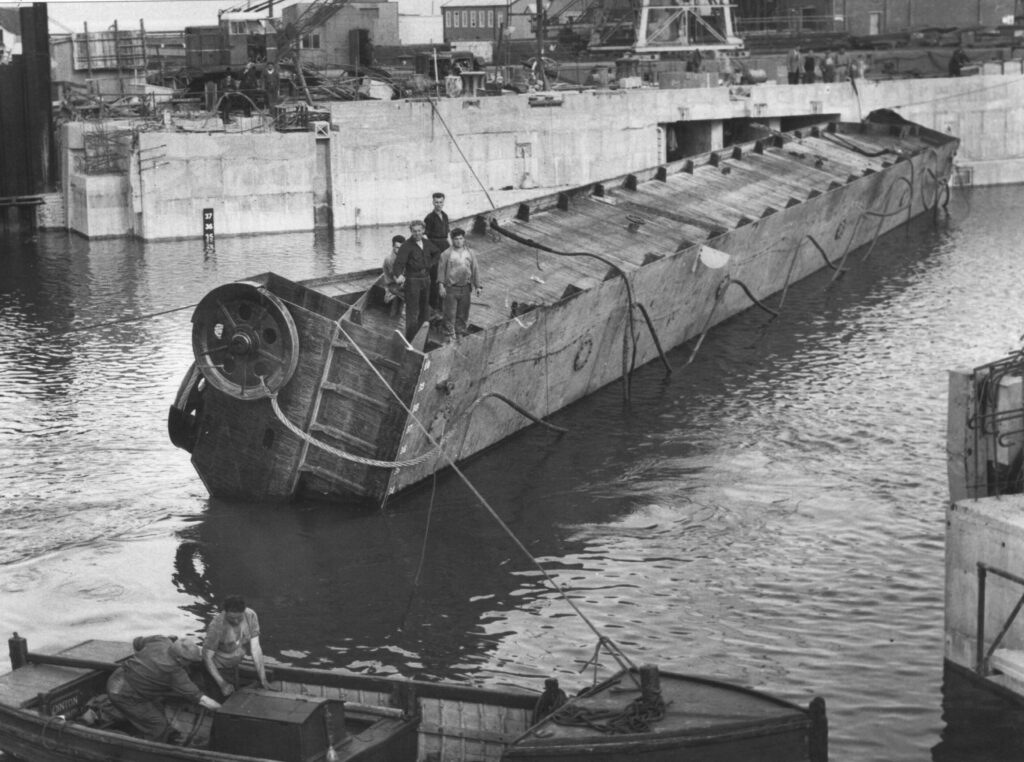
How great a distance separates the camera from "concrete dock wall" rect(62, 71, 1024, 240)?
179 ft

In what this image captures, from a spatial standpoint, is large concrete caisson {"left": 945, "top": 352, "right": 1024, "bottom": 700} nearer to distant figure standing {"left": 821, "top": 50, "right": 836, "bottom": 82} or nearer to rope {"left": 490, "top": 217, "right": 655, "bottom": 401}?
rope {"left": 490, "top": 217, "right": 655, "bottom": 401}

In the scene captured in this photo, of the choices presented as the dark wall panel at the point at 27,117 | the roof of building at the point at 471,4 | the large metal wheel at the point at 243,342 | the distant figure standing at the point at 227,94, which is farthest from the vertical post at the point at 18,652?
the roof of building at the point at 471,4

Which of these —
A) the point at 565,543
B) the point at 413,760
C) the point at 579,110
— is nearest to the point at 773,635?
the point at 565,543

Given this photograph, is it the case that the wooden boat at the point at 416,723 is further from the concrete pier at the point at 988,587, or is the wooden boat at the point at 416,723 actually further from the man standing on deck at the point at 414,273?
the man standing on deck at the point at 414,273

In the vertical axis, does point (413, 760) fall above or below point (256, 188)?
below

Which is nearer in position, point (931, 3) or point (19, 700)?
point (19, 700)

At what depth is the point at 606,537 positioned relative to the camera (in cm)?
2500

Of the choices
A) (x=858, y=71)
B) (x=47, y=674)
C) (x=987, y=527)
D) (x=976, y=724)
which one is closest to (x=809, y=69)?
(x=858, y=71)

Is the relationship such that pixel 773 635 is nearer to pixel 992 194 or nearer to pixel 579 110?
pixel 579 110

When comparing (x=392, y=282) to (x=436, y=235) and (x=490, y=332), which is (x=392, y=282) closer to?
(x=436, y=235)

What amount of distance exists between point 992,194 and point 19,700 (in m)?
54.3

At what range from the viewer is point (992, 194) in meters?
63.2

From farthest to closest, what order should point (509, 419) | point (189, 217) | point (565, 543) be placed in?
point (189, 217) → point (509, 419) → point (565, 543)

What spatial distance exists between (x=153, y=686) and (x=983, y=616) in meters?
9.68
